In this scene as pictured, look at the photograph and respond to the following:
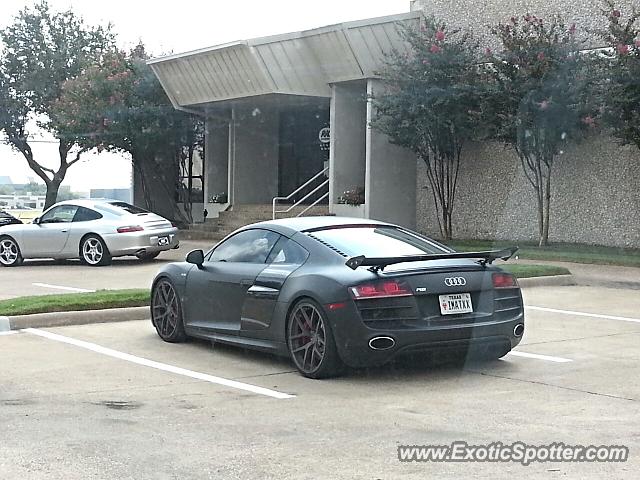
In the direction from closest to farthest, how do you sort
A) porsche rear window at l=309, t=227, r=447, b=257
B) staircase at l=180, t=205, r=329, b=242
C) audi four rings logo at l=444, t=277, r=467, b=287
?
audi four rings logo at l=444, t=277, r=467, b=287 < porsche rear window at l=309, t=227, r=447, b=257 < staircase at l=180, t=205, r=329, b=242

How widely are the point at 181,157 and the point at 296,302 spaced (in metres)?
26.5

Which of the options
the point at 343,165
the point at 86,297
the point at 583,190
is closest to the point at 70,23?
the point at 343,165

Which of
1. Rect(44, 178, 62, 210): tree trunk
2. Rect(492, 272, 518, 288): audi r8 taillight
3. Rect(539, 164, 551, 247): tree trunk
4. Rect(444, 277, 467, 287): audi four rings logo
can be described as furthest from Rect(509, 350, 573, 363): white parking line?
Rect(44, 178, 62, 210): tree trunk

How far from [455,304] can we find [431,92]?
1551 centimetres

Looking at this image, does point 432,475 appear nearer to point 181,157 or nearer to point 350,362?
point 350,362

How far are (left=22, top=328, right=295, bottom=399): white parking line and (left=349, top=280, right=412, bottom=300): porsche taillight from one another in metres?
0.99

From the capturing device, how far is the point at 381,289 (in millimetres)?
7859

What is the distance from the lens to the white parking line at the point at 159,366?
7.77 m

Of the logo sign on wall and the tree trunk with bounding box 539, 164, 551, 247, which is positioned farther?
the logo sign on wall

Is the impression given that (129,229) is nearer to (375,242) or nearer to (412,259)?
(375,242)

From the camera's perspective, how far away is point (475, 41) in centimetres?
2473

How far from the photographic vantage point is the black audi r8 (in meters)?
7.84

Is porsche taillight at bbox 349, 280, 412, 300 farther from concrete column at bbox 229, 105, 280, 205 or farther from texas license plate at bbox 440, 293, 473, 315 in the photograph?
concrete column at bbox 229, 105, 280, 205

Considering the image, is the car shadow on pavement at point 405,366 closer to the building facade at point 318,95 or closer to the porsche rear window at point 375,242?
the porsche rear window at point 375,242
